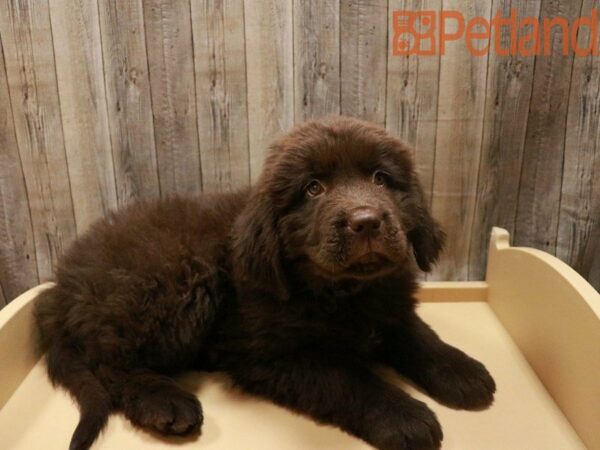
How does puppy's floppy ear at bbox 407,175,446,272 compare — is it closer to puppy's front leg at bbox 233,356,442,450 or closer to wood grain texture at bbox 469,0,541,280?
puppy's front leg at bbox 233,356,442,450

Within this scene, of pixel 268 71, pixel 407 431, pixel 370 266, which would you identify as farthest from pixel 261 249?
pixel 268 71

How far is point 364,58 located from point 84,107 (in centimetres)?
108

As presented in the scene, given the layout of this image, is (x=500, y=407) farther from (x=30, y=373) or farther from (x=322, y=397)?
(x=30, y=373)

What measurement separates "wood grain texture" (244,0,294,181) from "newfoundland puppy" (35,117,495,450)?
44cm

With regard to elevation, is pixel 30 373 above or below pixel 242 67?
below

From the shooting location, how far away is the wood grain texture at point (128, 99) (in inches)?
78.4

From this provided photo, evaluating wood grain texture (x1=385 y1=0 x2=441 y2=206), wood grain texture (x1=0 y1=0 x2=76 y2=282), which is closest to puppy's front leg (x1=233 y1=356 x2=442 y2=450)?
wood grain texture (x1=385 y1=0 x2=441 y2=206)

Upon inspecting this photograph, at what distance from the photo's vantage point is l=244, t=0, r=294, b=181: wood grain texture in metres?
2.01

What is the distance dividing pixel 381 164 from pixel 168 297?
76 cm

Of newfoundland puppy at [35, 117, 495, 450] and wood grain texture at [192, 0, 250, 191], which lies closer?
newfoundland puppy at [35, 117, 495, 450]

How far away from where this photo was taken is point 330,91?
6.92 ft

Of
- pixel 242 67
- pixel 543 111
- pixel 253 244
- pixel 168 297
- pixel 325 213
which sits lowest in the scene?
pixel 168 297

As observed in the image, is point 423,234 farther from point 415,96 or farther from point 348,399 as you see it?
point 415,96

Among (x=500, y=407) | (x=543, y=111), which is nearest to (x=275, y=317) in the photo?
(x=500, y=407)
